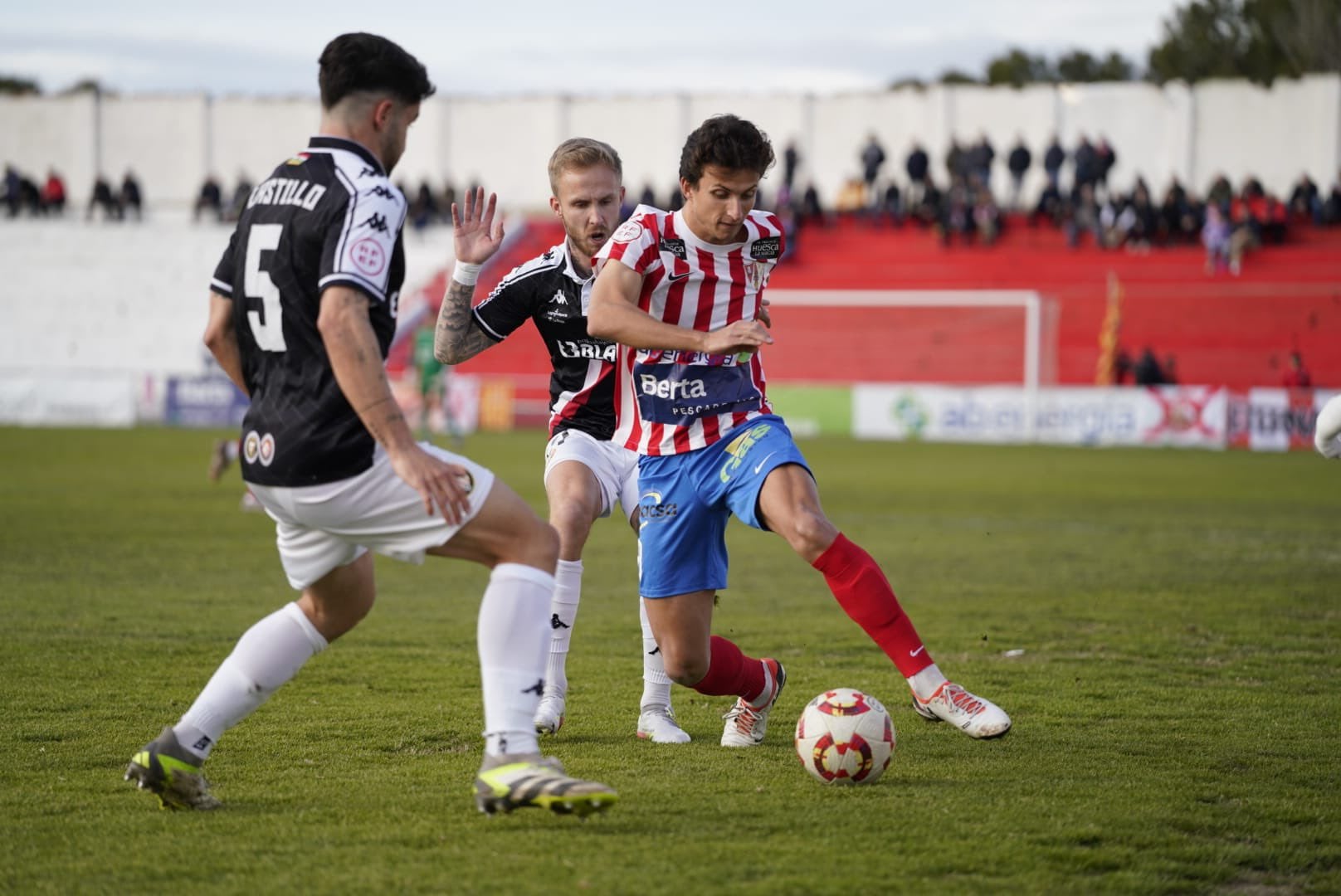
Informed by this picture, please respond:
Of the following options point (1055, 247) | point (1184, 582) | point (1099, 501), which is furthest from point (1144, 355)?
point (1184, 582)

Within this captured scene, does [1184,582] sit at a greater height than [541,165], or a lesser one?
lesser

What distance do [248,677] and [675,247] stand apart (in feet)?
7.10

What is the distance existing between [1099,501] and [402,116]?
1446 centimetres

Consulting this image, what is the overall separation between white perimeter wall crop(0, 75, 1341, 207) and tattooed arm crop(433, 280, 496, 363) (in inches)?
1534

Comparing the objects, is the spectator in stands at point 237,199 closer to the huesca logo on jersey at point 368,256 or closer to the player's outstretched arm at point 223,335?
the player's outstretched arm at point 223,335

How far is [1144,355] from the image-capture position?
2973cm

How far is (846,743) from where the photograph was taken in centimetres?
503

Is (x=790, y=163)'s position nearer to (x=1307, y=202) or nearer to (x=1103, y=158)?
(x=1103, y=158)

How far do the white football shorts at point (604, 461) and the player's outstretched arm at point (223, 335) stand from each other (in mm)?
1969

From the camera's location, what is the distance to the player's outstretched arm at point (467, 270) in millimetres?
5742

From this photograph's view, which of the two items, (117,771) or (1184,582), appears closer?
(117,771)

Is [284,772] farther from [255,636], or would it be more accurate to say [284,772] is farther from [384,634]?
[384,634]

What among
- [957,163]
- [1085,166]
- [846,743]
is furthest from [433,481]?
[957,163]

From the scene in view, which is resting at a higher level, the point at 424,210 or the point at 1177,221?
the point at 424,210
